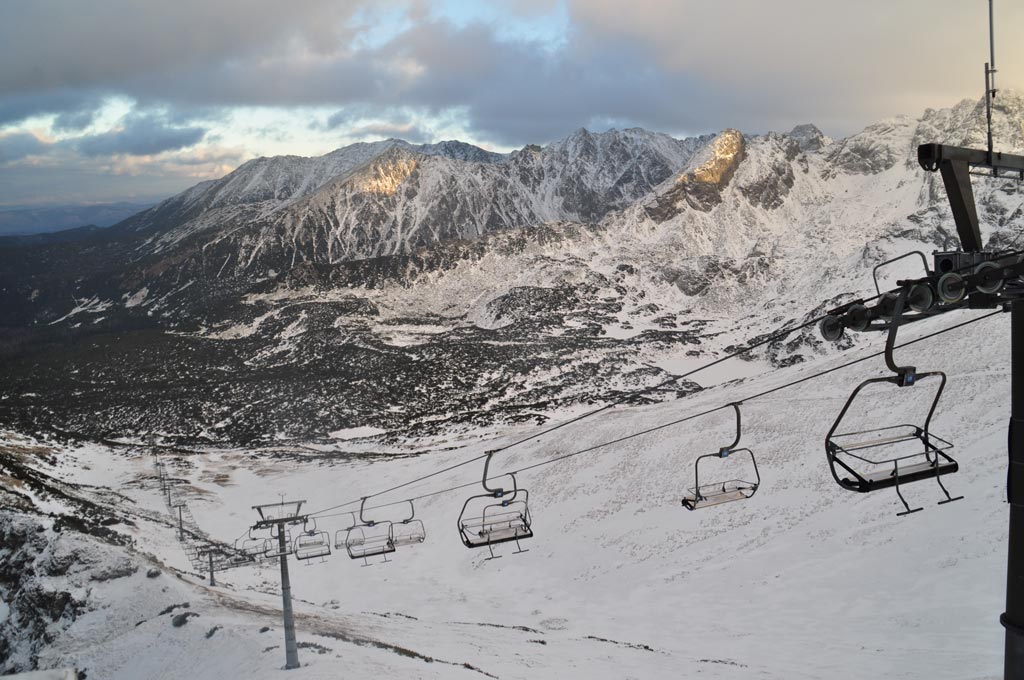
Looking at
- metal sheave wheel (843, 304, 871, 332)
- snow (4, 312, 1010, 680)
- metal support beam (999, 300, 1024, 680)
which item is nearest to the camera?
metal support beam (999, 300, 1024, 680)

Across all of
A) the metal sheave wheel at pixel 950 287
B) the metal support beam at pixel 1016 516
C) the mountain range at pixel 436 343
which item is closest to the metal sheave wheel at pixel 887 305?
the metal sheave wheel at pixel 950 287

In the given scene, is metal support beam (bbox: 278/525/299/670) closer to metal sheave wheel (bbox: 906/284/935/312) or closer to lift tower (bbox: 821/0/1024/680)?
lift tower (bbox: 821/0/1024/680)

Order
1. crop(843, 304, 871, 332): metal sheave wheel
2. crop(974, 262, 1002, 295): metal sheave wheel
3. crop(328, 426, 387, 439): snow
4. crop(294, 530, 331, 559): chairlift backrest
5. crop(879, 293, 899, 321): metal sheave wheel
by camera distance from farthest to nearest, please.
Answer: crop(328, 426, 387, 439): snow → crop(294, 530, 331, 559): chairlift backrest → crop(843, 304, 871, 332): metal sheave wheel → crop(879, 293, 899, 321): metal sheave wheel → crop(974, 262, 1002, 295): metal sheave wheel

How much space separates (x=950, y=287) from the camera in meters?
8.30

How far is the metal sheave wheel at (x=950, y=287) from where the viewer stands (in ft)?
27.1

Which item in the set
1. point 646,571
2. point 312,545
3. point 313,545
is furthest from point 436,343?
point 312,545

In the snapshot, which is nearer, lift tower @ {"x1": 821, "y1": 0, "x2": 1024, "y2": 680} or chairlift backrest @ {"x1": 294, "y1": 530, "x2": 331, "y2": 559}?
lift tower @ {"x1": 821, "y1": 0, "x2": 1024, "y2": 680}

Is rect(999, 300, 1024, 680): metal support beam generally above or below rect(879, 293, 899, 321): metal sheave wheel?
below

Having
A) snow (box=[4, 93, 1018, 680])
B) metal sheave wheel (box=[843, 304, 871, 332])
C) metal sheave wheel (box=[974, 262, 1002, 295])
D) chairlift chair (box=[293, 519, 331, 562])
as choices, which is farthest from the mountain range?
metal sheave wheel (box=[974, 262, 1002, 295])

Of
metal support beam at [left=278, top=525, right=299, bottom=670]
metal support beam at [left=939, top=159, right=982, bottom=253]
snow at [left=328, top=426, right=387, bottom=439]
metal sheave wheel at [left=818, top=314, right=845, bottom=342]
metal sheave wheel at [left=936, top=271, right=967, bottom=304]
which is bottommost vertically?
snow at [left=328, top=426, right=387, bottom=439]

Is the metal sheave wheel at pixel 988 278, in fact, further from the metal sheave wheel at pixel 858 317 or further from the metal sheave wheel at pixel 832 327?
the metal sheave wheel at pixel 832 327

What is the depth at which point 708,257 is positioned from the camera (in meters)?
198

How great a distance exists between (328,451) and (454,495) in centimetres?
3970

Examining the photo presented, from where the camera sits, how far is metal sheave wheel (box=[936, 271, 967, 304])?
8258 millimetres
